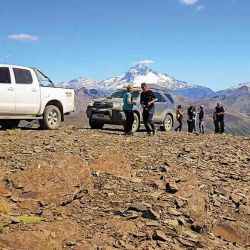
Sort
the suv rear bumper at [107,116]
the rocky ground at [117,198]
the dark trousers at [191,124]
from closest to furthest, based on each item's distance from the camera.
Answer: the rocky ground at [117,198] → the suv rear bumper at [107,116] → the dark trousers at [191,124]

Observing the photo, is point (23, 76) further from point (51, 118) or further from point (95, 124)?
point (95, 124)

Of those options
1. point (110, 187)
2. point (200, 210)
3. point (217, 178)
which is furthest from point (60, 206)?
point (217, 178)

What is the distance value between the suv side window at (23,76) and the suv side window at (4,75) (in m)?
0.30

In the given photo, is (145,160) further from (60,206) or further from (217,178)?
(60,206)

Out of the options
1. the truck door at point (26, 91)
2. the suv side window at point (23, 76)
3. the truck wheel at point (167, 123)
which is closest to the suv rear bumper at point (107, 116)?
the truck wheel at point (167, 123)

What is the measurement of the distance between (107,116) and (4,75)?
6.01 m

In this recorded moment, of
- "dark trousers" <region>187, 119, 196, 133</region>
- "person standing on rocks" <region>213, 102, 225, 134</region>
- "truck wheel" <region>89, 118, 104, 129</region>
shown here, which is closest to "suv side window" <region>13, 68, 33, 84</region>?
"truck wheel" <region>89, 118, 104, 129</region>

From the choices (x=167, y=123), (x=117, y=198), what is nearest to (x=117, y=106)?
(x=167, y=123)

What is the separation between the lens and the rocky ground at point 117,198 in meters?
7.28

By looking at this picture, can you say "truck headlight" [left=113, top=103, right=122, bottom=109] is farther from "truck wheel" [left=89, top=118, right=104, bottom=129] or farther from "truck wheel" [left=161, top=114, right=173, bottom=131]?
"truck wheel" [left=161, top=114, right=173, bottom=131]

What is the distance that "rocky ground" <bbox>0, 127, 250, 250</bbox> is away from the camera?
7.28m

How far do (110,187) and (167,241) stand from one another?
90.1 inches

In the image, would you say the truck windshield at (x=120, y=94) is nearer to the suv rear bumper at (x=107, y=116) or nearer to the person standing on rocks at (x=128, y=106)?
the suv rear bumper at (x=107, y=116)

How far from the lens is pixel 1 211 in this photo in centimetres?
770
